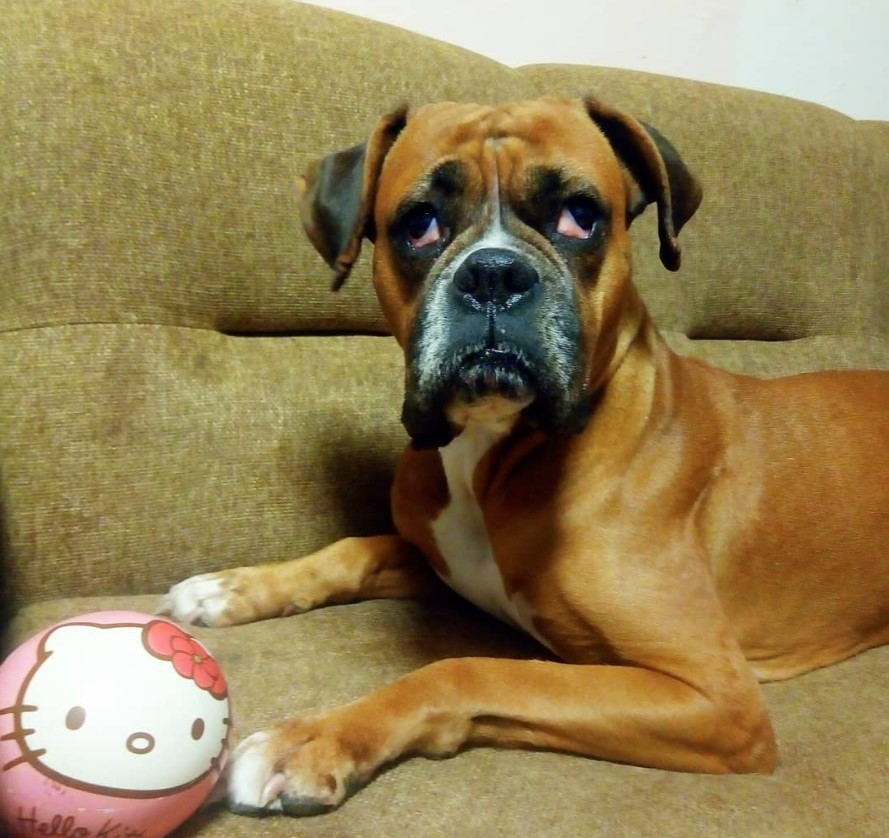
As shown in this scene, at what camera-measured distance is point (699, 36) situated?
2674 mm

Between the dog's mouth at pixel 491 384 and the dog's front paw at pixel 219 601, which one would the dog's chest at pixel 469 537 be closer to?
the dog's mouth at pixel 491 384

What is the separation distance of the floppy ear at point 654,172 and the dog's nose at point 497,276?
349 mm

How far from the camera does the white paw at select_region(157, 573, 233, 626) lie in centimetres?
156

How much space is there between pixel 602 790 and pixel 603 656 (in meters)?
0.23

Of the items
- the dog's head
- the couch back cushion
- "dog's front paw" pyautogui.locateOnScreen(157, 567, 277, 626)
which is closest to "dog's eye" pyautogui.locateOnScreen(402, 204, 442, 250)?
the dog's head

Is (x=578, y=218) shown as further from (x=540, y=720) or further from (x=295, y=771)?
(x=295, y=771)

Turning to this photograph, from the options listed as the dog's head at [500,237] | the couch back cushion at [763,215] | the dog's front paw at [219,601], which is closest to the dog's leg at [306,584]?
the dog's front paw at [219,601]

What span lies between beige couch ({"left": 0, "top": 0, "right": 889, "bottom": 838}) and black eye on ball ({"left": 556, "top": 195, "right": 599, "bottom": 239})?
0.69 m

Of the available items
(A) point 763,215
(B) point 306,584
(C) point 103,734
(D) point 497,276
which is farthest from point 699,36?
(C) point 103,734

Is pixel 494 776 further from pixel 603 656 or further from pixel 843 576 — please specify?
pixel 843 576

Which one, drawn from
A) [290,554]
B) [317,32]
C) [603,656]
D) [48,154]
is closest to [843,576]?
[603,656]

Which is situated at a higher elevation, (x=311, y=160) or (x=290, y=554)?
(x=311, y=160)

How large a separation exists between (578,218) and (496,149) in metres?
0.16

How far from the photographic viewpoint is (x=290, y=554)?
184cm
